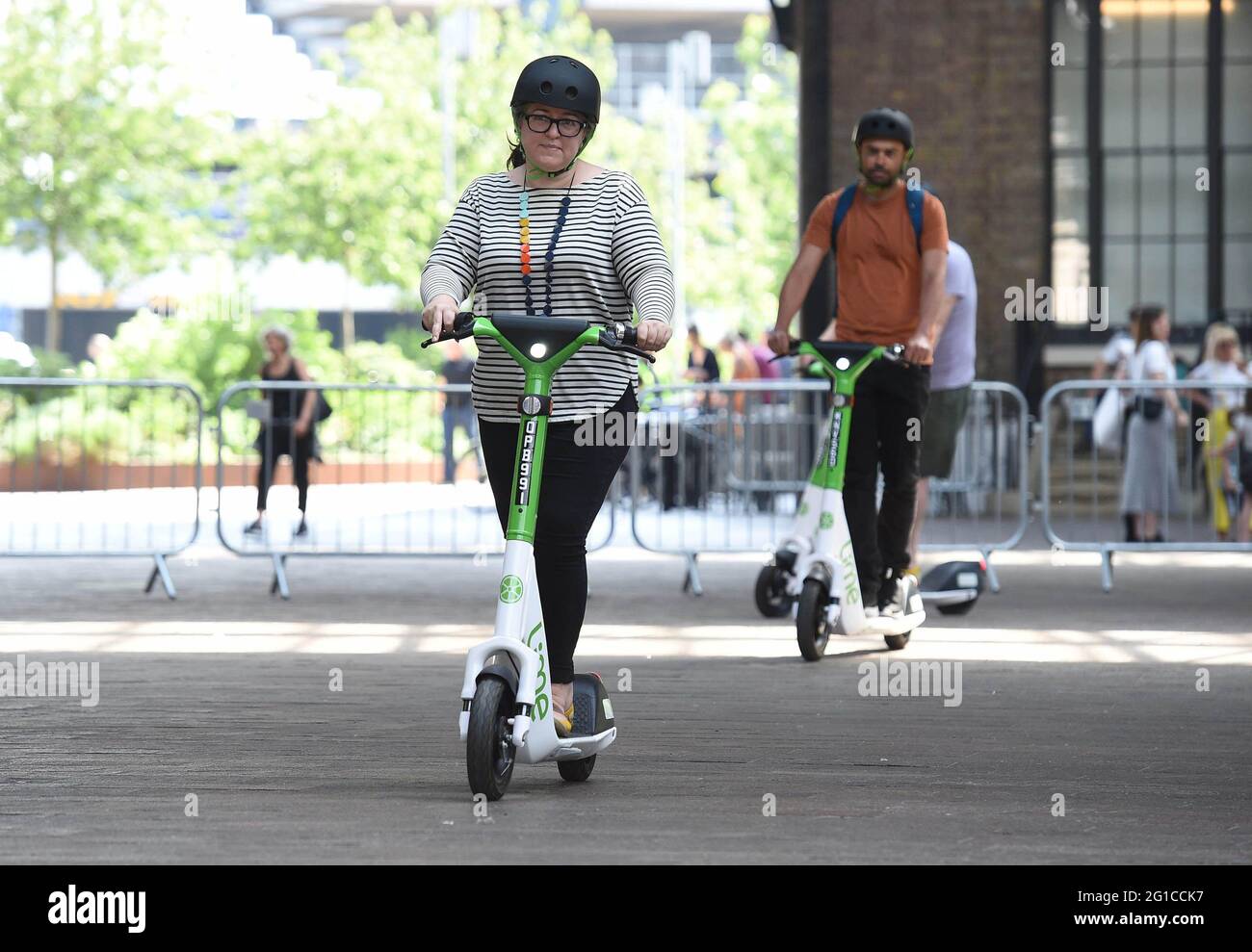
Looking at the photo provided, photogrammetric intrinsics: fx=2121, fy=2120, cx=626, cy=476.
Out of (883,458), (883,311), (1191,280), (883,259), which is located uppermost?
(1191,280)

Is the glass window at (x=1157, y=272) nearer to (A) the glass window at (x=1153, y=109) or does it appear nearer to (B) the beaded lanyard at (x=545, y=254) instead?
(A) the glass window at (x=1153, y=109)

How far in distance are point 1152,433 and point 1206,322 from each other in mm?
5618

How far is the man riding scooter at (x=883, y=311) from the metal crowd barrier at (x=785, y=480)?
204 cm

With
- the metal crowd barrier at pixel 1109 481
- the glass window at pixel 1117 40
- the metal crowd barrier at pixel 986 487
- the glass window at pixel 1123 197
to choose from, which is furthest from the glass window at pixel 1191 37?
the metal crowd barrier at pixel 986 487

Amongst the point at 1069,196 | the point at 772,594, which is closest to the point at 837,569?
the point at 772,594

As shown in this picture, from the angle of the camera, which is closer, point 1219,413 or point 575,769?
point 575,769

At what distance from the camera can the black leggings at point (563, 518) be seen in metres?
5.51

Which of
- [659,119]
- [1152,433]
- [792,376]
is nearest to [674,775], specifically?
[1152,433]

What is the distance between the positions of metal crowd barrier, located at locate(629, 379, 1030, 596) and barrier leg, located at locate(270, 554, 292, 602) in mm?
1965

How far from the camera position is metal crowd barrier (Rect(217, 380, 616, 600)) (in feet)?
39.9

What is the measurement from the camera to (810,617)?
27.5 ft

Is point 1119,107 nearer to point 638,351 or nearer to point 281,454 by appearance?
point 281,454

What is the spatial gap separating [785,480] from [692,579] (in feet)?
6.52

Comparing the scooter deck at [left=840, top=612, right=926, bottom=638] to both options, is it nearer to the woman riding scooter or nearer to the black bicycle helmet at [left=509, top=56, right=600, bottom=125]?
the woman riding scooter
